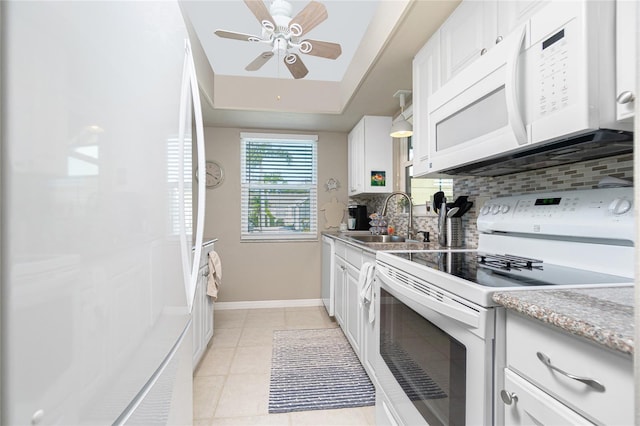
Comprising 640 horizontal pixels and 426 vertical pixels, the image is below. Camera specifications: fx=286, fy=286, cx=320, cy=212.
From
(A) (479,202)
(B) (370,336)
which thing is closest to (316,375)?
(B) (370,336)

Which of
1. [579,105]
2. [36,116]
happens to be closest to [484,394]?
[579,105]

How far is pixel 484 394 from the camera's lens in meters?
0.77

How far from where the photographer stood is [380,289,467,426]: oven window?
0.89m

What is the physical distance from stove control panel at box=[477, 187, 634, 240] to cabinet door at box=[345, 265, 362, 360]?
3.32ft

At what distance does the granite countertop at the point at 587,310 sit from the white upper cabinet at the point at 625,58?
1.62ft

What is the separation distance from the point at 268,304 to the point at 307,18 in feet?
10.3

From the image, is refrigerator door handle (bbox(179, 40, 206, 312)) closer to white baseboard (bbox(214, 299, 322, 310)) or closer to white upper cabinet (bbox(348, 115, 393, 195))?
white upper cabinet (bbox(348, 115, 393, 195))

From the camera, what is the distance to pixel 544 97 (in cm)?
94

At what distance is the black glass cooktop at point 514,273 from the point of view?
2.82 ft

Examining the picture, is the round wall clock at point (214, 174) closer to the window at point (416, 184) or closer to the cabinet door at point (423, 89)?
the window at point (416, 184)

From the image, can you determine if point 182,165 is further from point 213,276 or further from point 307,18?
point 213,276

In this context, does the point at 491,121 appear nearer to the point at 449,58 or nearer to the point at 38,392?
the point at 449,58

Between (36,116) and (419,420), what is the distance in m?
1.37

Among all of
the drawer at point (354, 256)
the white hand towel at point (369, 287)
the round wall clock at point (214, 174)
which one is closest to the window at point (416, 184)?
the drawer at point (354, 256)
